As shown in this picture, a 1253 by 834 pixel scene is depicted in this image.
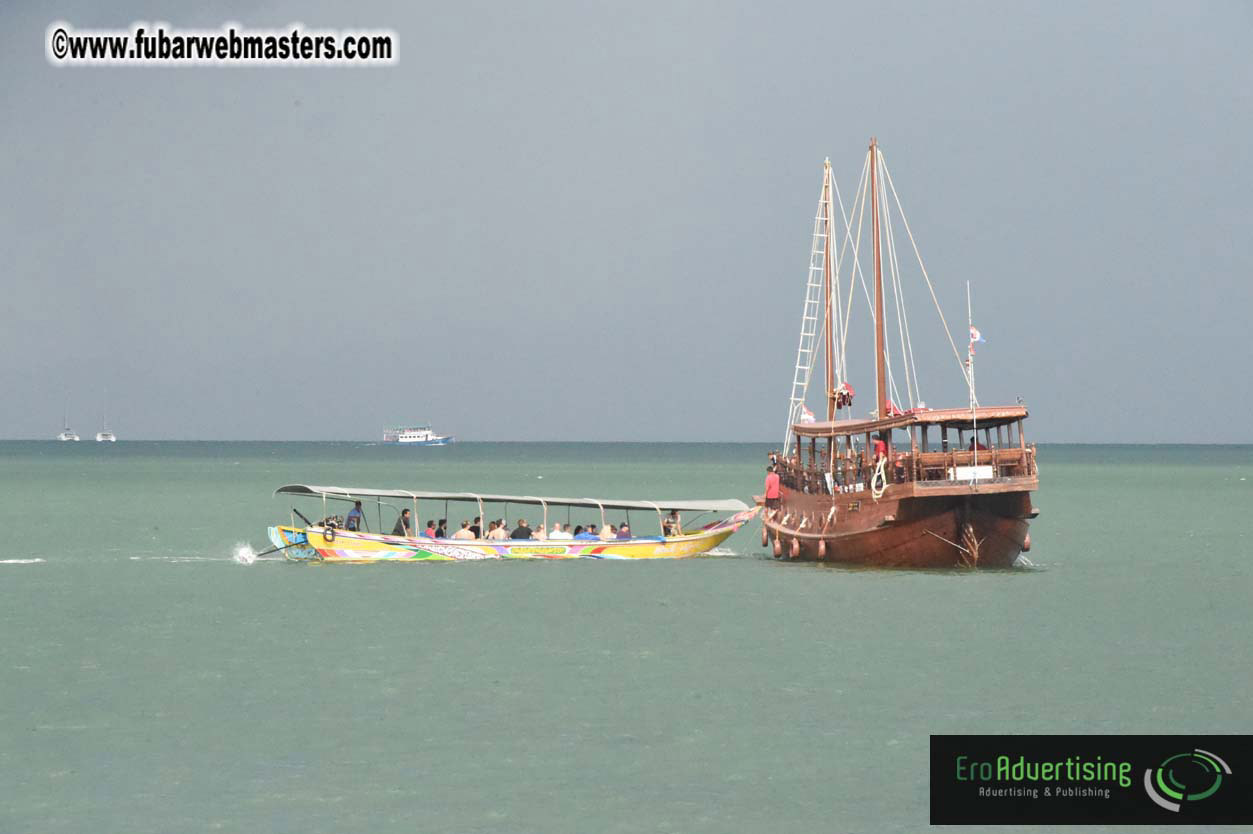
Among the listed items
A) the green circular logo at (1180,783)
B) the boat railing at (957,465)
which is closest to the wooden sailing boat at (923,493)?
the boat railing at (957,465)

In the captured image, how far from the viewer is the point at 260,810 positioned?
19953 mm

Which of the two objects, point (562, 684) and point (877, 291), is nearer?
point (562, 684)

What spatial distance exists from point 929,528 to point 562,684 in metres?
20.3

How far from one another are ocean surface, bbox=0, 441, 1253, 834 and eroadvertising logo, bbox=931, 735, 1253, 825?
83 centimetres

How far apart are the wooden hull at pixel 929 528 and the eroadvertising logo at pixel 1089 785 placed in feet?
74.8

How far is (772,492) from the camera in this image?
5647 cm

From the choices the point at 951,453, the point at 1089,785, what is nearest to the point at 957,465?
the point at 951,453

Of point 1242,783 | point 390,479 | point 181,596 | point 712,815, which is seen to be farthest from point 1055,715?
point 390,479

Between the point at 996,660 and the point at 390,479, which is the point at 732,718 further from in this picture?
the point at 390,479

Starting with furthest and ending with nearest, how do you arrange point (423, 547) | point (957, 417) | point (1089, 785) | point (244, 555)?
point (244, 555) → point (423, 547) → point (957, 417) → point (1089, 785)

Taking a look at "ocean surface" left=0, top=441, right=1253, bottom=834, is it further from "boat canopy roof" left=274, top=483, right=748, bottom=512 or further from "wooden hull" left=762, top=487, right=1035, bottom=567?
"boat canopy roof" left=274, top=483, right=748, bottom=512

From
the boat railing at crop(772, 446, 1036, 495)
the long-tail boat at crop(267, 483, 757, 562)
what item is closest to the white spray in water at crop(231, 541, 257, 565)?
the long-tail boat at crop(267, 483, 757, 562)

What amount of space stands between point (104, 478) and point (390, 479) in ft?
99.5

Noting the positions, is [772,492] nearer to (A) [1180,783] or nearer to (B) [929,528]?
(B) [929,528]
